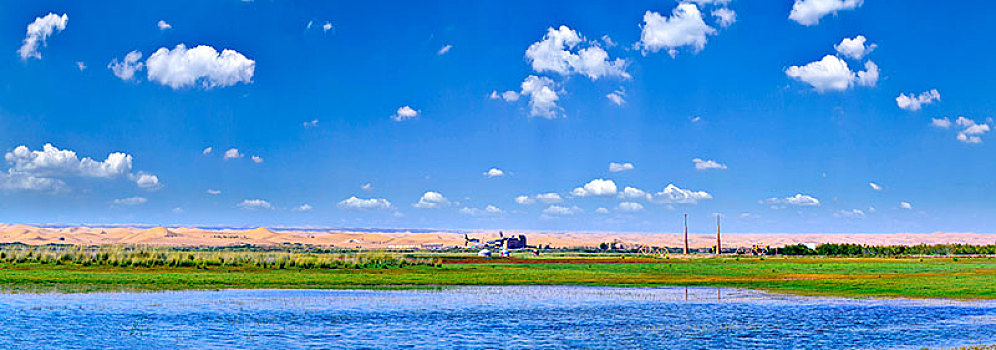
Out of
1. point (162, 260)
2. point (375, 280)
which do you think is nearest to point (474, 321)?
point (375, 280)

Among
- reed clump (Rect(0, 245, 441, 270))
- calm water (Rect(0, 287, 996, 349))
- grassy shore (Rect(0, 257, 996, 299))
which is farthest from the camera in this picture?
reed clump (Rect(0, 245, 441, 270))

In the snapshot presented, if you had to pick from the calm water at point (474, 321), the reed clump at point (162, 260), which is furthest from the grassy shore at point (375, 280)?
the calm water at point (474, 321)

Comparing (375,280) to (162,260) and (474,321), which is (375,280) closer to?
(162,260)

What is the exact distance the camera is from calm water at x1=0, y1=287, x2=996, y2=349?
28609 mm

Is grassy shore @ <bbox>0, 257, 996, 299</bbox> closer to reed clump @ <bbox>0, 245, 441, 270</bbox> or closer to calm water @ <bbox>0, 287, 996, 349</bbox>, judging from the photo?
reed clump @ <bbox>0, 245, 441, 270</bbox>

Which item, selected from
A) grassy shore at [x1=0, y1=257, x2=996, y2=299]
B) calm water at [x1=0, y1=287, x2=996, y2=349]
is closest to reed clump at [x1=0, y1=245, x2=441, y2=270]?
grassy shore at [x1=0, y1=257, x2=996, y2=299]

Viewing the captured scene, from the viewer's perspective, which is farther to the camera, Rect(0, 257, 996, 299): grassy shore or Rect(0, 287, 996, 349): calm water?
Rect(0, 257, 996, 299): grassy shore

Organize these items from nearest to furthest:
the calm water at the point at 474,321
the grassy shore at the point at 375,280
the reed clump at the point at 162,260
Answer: the calm water at the point at 474,321, the grassy shore at the point at 375,280, the reed clump at the point at 162,260

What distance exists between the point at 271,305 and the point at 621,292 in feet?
71.0

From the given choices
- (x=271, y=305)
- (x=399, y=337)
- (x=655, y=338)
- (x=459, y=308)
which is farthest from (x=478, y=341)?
(x=271, y=305)

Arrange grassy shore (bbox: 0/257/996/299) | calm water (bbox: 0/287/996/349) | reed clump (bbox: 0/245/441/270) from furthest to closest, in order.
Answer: reed clump (bbox: 0/245/441/270), grassy shore (bbox: 0/257/996/299), calm water (bbox: 0/287/996/349)

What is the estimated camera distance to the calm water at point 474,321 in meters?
28.6

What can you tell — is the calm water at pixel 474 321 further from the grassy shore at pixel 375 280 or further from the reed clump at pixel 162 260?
the reed clump at pixel 162 260

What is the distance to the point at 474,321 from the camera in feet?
113
